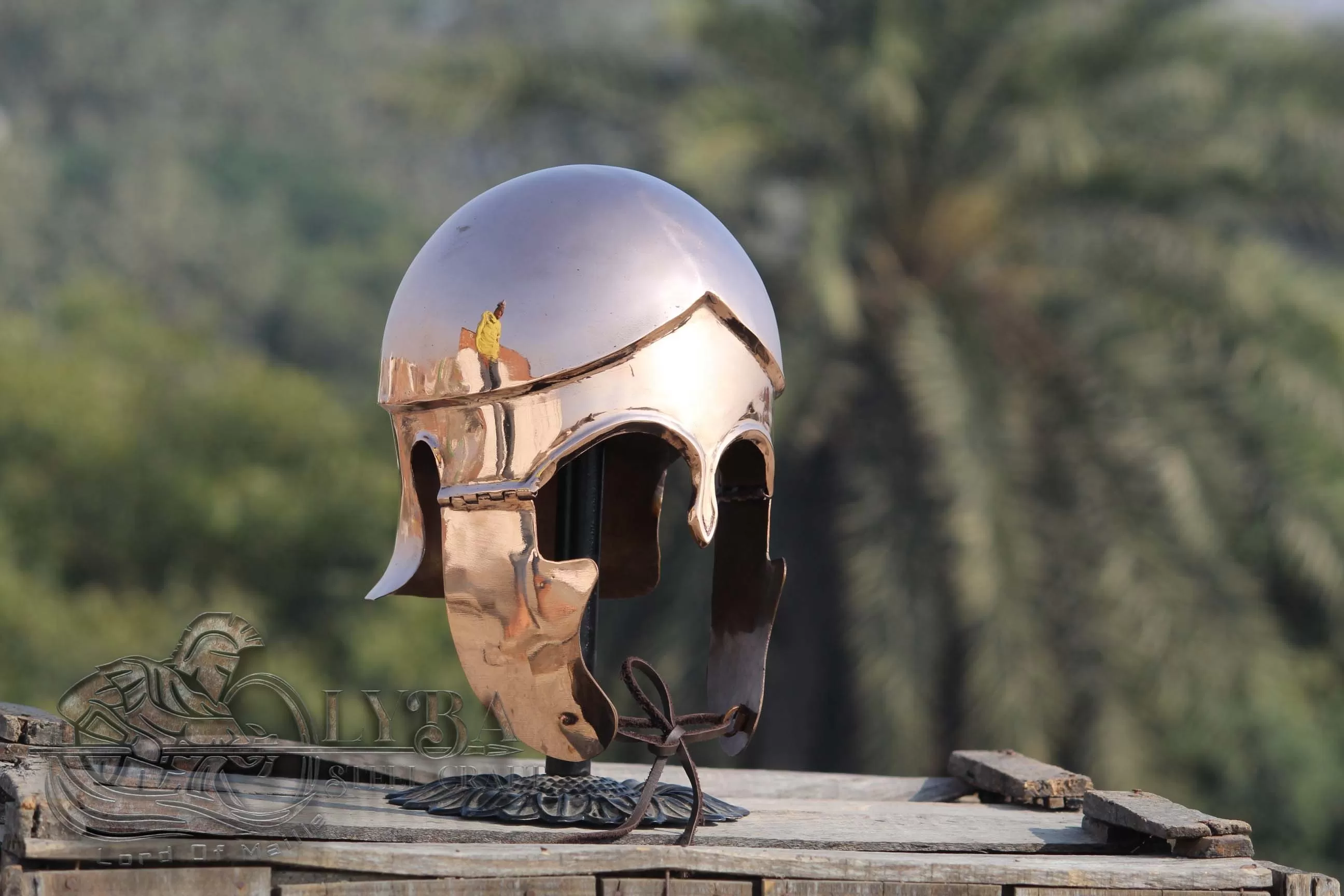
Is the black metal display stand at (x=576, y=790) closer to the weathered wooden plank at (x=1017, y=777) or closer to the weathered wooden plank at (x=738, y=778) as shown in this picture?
the weathered wooden plank at (x=738, y=778)

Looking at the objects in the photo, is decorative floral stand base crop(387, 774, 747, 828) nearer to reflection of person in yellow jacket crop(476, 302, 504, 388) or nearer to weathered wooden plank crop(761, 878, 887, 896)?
weathered wooden plank crop(761, 878, 887, 896)

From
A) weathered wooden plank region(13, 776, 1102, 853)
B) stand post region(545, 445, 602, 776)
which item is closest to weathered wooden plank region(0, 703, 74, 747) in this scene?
weathered wooden plank region(13, 776, 1102, 853)

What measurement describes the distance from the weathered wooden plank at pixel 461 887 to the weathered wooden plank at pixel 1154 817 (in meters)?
1.05

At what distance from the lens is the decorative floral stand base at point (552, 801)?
275 centimetres

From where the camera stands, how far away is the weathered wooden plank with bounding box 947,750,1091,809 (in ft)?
11.2

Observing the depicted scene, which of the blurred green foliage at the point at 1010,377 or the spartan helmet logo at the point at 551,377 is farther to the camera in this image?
the blurred green foliage at the point at 1010,377

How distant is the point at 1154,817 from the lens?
279 centimetres

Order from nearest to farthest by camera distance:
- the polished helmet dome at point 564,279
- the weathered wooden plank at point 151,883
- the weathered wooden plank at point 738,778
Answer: the weathered wooden plank at point 151,883 < the polished helmet dome at point 564,279 < the weathered wooden plank at point 738,778

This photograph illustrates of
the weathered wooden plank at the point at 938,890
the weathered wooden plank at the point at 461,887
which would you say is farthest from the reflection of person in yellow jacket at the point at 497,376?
the weathered wooden plank at the point at 938,890

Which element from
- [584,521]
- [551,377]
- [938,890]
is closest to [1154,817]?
[938,890]

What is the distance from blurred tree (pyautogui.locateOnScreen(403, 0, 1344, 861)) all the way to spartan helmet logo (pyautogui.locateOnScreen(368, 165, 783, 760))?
4894 millimetres

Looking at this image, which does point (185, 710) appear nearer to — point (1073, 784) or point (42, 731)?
point (42, 731)

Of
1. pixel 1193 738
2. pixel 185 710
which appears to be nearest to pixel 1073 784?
pixel 185 710

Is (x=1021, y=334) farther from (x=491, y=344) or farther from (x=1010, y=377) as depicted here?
(x=491, y=344)
